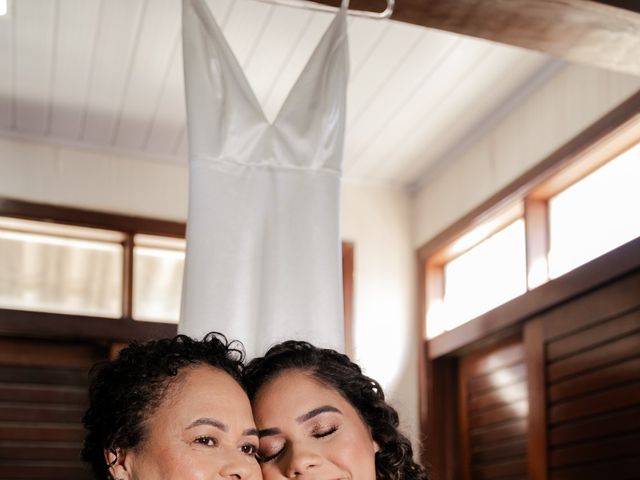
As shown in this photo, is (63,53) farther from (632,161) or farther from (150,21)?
(632,161)

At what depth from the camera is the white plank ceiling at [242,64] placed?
309 cm

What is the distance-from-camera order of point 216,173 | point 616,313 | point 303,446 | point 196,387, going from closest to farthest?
point 196,387 < point 303,446 < point 216,173 < point 616,313

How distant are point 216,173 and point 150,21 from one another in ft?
3.31

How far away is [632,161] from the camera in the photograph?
308cm

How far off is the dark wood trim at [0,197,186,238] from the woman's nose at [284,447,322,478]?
2527 millimetres

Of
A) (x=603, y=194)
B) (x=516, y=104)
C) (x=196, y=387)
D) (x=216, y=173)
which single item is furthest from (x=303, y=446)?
(x=516, y=104)

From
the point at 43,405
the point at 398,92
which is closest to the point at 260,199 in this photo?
the point at 398,92

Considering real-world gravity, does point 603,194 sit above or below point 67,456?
above

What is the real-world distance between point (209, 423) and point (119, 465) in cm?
14

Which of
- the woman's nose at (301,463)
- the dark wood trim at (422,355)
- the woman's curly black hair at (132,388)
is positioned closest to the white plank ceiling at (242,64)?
the dark wood trim at (422,355)

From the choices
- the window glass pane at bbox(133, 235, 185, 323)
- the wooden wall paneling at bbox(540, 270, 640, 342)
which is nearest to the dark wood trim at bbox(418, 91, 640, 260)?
the wooden wall paneling at bbox(540, 270, 640, 342)

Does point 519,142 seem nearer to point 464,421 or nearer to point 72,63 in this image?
point 464,421

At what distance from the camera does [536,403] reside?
3.40 meters

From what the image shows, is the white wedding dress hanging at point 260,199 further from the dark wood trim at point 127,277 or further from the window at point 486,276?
the dark wood trim at point 127,277
